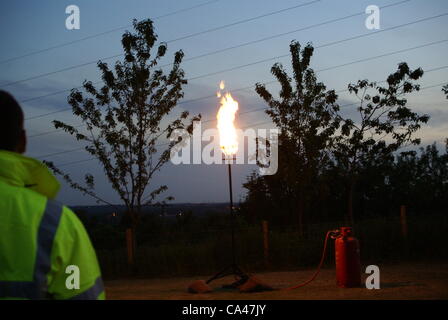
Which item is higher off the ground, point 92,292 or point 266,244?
point 92,292

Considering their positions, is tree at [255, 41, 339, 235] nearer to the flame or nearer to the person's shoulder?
the flame

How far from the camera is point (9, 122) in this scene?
6.01 feet

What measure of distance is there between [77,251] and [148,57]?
1391cm

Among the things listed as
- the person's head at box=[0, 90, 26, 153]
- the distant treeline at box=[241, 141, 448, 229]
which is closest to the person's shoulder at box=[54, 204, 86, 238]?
the person's head at box=[0, 90, 26, 153]

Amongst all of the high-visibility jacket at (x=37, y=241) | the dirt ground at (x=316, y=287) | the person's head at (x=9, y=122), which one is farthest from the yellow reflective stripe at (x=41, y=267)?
the dirt ground at (x=316, y=287)

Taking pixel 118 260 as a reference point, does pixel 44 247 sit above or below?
above

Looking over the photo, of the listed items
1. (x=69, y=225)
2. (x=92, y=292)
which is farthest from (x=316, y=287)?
(x=69, y=225)

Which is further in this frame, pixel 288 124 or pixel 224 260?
A: pixel 288 124

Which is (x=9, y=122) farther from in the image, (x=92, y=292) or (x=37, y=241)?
(x=92, y=292)

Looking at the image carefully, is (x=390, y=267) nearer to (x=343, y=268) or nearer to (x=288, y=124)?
(x=343, y=268)

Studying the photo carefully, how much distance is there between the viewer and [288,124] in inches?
688

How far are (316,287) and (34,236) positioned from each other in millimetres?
9041
